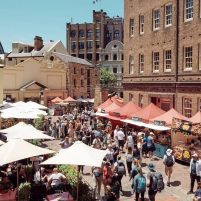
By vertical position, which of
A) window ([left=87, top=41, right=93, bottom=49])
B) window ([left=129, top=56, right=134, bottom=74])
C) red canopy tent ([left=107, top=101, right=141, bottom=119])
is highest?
window ([left=87, top=41, right=93, bottom=49])

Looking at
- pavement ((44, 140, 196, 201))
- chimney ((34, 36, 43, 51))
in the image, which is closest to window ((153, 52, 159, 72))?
pavement ((44, 140, 196, 201))

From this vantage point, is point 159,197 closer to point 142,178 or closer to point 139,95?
point 142,178

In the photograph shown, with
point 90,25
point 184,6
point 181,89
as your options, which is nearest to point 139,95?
point 181,89

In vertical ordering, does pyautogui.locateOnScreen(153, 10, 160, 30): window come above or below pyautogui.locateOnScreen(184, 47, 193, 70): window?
above

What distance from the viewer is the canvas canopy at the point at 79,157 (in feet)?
39.9

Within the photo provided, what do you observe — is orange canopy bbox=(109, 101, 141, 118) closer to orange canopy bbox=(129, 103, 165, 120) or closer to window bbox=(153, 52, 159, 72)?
orange canopy bbox=(129, 103, 165, 120)

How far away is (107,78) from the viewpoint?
8281 cm

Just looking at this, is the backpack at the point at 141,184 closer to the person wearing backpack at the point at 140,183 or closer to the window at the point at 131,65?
the person wearing backpack at the point at 140,183

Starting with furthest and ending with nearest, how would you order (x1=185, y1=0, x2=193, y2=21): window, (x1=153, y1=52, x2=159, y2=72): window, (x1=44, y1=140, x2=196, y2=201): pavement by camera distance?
(x1=153, y1=52, x2=159, y2=72): window < (x1=185, y1=0, x2=193, y2=21): window < (x1=44, y1=140, x2=196, y2=201): pavement

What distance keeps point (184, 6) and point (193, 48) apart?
3.34 metres

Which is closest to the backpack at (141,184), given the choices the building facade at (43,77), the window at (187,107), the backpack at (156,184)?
the backpack at (156,184)

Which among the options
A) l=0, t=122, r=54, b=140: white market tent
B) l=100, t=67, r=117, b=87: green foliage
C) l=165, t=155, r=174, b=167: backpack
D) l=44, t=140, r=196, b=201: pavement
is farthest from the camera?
l=100, t=67, r=117, b=87: green foliage

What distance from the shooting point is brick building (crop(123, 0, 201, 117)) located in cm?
2705

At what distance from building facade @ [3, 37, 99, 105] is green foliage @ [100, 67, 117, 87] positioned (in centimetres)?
1350
